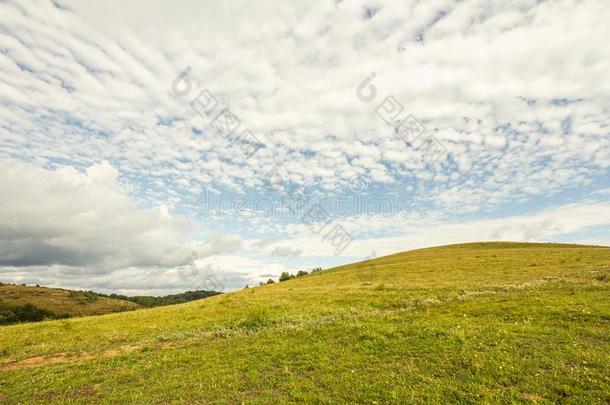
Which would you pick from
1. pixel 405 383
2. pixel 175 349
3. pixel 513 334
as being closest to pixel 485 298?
pixel 513 334

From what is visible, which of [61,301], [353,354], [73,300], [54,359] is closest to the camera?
[353,354]

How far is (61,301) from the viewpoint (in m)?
176

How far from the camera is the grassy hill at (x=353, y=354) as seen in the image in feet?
41.4

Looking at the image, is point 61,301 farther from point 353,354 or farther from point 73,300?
point 353,354

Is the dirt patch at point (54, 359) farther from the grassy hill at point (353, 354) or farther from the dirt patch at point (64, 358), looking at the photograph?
the grassy hill at point (353, 354)

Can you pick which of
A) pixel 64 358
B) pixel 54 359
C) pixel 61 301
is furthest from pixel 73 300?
pixel 64 358

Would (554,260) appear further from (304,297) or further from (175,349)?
(175,349)

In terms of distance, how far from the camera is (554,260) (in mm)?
51344

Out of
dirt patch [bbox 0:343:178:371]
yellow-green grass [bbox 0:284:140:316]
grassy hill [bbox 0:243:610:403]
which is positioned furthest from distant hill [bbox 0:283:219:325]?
dirt patch [bbox 0:343:178:371]

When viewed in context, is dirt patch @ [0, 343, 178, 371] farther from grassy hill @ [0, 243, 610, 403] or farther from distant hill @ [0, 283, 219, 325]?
distant hill @ [0, 283, 219, 325]

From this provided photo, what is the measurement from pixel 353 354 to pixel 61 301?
688 ft

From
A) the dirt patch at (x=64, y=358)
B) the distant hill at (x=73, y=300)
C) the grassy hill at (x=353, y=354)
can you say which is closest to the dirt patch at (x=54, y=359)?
the dirt patch at (x=64, y=358)

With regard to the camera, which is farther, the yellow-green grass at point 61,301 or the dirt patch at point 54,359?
the yellow-green grass at point 61,301

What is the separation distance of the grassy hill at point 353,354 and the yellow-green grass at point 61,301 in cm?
14151
